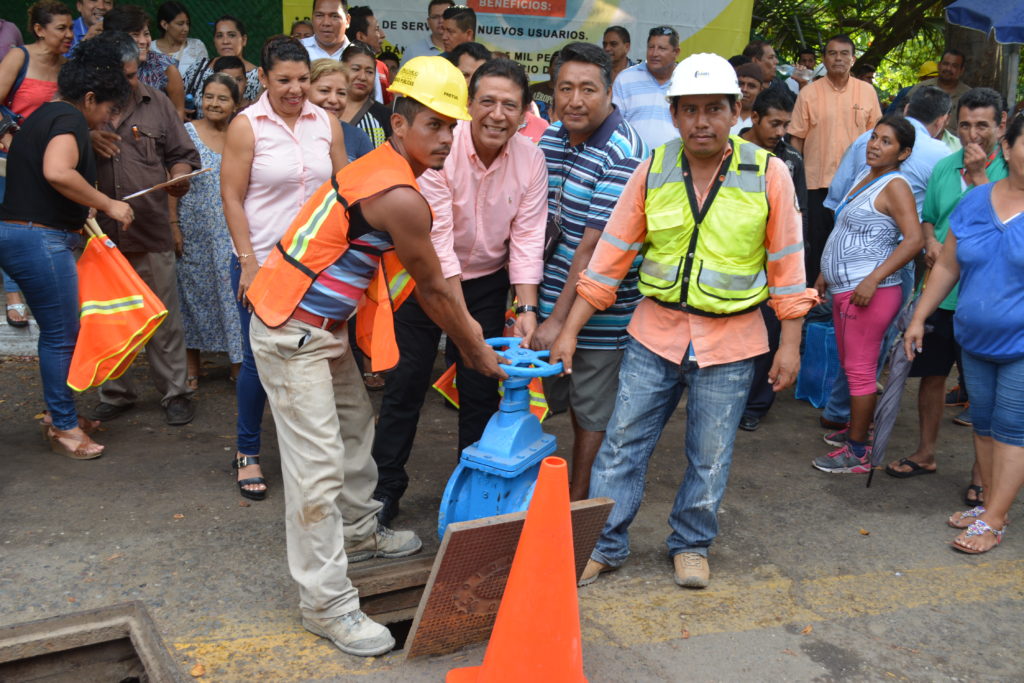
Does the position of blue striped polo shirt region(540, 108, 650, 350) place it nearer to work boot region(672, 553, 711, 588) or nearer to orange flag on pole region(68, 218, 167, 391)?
work boot region(672, 553, 711, 588)

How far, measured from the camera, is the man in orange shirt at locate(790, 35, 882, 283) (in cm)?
763

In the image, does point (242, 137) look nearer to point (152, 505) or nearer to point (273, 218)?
point (273, 218)

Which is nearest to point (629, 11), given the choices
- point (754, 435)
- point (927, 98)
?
point (927, 98)

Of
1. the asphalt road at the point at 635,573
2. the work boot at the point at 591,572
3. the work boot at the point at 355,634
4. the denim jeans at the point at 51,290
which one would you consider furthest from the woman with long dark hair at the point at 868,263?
the denim jeans at the point at 51,290

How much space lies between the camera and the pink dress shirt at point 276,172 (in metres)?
4.44

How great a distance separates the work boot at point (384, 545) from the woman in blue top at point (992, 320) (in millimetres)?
2555

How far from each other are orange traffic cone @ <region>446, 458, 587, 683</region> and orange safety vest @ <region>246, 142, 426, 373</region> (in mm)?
820

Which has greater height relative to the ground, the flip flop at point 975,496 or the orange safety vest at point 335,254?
the orange safety vest at point 335,254

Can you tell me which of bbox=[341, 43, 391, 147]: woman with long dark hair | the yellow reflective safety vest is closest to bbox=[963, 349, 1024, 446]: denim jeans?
the yellow reflective safety vest

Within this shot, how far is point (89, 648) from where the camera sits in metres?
3.38

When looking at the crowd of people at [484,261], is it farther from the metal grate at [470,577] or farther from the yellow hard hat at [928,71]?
the yellow hard hat at [928,71]

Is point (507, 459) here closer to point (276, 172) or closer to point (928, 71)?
point (276, 172)

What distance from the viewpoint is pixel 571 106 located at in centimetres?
397

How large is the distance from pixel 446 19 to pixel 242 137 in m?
3.08
